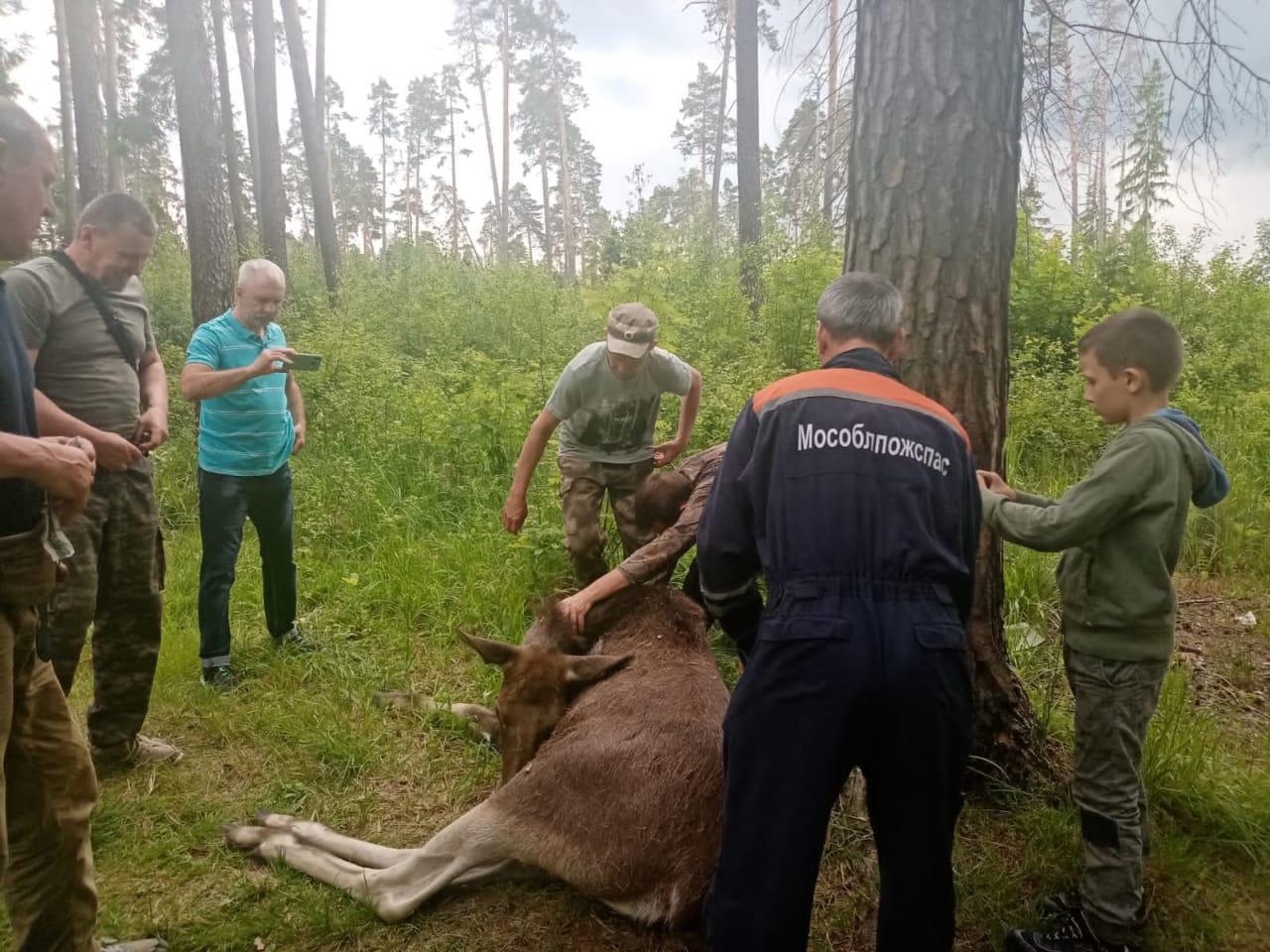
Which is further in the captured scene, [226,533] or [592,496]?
[592,496]

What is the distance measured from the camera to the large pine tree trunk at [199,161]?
9.73m

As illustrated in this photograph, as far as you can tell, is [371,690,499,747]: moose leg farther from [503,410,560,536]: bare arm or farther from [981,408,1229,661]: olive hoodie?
[981,408,1229,661]: olive hoodie

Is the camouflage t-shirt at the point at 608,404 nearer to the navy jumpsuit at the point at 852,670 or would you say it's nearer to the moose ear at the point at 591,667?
the moose ear at the point at 591,667

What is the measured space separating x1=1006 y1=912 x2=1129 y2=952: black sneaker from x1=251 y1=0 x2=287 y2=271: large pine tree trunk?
592 inches

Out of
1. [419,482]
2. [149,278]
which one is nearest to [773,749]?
[419,482]

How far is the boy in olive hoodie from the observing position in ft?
7.80

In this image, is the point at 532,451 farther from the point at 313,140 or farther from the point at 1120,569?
the point at 313,140

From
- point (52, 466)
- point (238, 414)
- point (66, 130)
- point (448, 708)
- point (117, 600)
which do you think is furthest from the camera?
→ point (66, 130)

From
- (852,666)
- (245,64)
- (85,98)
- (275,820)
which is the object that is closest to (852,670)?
(852,666)

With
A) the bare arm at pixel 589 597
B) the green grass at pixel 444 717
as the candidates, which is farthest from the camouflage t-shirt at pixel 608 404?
the bare arm at pixel 589 597

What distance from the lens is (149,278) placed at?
50.4 ft

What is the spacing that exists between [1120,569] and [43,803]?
3248 millimetres

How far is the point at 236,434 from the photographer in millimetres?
4273

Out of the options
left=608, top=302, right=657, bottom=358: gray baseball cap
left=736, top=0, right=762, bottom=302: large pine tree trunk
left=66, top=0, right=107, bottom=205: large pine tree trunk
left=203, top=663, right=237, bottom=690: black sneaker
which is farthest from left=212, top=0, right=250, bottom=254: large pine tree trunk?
left=608, top=302, right=657, bottom=358: gray baseball cap
